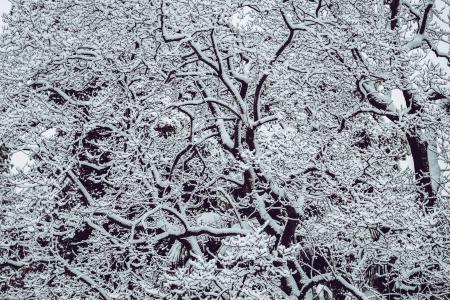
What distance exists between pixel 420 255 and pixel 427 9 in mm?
4449

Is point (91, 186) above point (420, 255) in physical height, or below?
below

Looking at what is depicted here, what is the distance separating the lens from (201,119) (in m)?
8.87

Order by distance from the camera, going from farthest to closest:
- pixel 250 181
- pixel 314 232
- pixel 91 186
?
pixel 91 186, pixel 250 181, pixel 314 232

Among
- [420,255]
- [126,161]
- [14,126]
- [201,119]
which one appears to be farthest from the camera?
[201,119]

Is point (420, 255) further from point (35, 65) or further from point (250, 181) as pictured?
point (35, 65)

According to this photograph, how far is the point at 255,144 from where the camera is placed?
21.6 ft

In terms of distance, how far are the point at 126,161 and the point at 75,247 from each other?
4.38 meters

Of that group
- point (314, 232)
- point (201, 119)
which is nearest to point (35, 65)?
point (201, 119)

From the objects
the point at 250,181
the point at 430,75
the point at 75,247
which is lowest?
the point at 75,247

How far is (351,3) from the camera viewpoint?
7215 mm

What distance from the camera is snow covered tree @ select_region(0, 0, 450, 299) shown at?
236 inches

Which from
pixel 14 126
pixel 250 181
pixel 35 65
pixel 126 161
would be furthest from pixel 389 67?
pixel 14 126

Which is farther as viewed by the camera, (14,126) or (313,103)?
(14,126)

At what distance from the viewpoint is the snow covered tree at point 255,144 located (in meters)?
5.99
